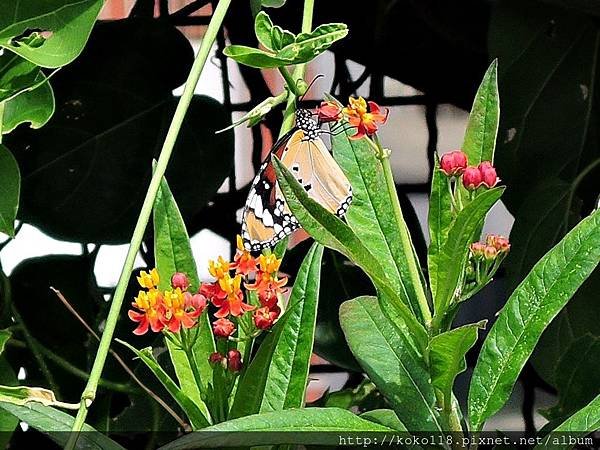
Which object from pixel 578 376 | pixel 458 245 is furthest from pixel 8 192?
pixel 578 376

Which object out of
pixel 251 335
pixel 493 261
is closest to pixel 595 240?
pixel 493 261

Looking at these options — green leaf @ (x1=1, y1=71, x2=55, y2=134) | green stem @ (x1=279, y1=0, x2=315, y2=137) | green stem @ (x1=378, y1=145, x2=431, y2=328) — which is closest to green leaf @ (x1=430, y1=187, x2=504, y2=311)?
green stem @ (x1=378, y1=145, x2=431, y2=328)

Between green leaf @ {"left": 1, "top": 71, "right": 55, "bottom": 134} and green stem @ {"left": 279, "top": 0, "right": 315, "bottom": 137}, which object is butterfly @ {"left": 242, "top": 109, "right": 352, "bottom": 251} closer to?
green stem @ {"left": 279, "top": 0, "right": 315, "bottom": 137}

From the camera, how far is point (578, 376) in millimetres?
591

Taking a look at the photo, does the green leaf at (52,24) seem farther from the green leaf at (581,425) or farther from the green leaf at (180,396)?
the green leaf at (581,425)

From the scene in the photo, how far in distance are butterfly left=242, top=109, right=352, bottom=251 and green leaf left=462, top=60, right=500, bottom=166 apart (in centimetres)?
7

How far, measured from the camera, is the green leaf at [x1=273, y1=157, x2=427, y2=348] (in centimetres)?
37

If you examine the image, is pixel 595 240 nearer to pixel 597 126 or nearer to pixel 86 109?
pixel 597 126

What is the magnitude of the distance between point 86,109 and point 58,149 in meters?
0.05

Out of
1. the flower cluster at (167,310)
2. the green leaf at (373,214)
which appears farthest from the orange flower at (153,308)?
the green leaf at (373,214)

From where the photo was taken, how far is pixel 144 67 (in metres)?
0.83

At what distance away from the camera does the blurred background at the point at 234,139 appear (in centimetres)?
76

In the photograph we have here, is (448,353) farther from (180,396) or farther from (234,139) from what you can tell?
(234,139)

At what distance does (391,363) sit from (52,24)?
25 cm
